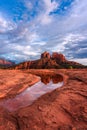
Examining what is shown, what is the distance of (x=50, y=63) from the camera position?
11169 cm

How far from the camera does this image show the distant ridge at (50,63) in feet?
361

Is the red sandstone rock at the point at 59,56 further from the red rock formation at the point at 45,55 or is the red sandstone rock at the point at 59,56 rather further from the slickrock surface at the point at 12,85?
the slickrock surface at the point at 12,85

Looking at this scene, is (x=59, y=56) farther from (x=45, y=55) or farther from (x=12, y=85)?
(x=12, y=85)

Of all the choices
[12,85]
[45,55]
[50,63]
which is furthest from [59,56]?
[12,85]

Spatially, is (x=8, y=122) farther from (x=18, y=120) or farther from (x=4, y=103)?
(x=4, y=103)

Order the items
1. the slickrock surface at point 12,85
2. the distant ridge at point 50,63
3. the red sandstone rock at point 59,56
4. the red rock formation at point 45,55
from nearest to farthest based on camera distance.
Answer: the slickrock surface at point 12,85
the distant ridge at point 50,63
the red sandstone rock at point 59,56
the red rock formation at point 45,55

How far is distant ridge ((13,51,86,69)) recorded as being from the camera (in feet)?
361

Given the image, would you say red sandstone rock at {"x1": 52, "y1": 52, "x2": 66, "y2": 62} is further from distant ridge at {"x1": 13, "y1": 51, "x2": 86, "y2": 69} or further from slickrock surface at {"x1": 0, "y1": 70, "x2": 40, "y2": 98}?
→ slickrock surface at {"x1": 0, "y1": 70, "x2": 40, "y2": 98}

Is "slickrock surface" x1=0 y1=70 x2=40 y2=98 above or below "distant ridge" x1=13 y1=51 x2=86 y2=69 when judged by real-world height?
below

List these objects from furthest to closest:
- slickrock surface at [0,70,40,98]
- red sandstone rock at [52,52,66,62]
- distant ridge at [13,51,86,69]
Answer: red sandstone rock at [52,52,66,62] < distant ridge at [13,51,86,69] < slickrock surface at [0,70,40,98]

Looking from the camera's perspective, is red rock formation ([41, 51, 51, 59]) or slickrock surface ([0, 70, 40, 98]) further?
red rock formation ([41, 51, 51, 59])

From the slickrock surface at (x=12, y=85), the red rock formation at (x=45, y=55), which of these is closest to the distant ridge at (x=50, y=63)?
the red rock formation at (x=45, y=55)

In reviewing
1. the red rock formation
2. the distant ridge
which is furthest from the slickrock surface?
the red rock formation

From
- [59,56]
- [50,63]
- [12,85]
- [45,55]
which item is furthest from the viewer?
[59,56]
